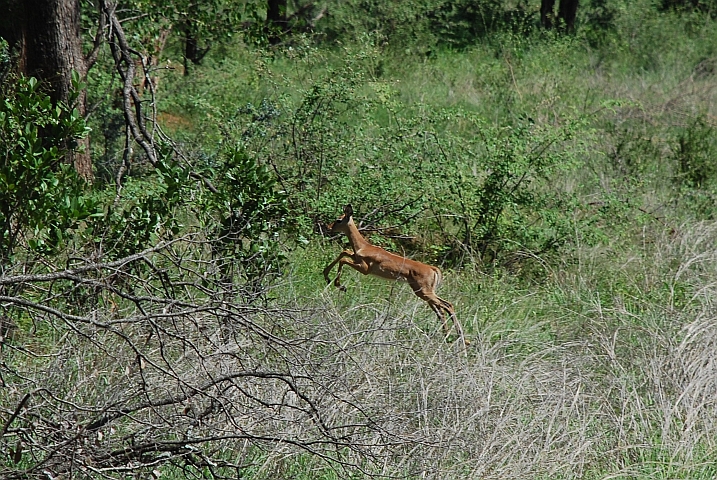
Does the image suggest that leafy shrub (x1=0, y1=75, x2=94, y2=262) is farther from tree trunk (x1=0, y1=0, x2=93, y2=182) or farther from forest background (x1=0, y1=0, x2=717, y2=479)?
tree trunk (x1=0, y1=0, x2=93, y2=182)

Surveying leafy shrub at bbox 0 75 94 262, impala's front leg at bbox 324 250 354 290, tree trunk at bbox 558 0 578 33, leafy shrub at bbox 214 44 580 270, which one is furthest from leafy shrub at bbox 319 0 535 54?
leafy shrub at bbox 0 75 94 262

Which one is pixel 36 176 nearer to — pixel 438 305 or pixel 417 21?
pixel 438 305

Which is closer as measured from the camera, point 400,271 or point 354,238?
point 400,271

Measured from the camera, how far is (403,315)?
6.11 metres

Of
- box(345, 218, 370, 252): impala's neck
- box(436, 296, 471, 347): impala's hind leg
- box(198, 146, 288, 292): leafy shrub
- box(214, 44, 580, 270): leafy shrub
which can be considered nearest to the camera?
box(198, 146, 288, 292): leafy shrub

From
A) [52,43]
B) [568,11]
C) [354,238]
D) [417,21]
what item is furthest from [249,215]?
[568,11]

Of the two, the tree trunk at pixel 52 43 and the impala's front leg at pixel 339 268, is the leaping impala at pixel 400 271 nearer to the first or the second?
the impala's front leg at pixel 339 268

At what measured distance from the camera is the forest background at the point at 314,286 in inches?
177

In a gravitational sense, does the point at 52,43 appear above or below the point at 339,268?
above

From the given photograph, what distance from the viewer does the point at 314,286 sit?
265 inches

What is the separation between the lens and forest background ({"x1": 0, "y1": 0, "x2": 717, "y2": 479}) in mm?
4484

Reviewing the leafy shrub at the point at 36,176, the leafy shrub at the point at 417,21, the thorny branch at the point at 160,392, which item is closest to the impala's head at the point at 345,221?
the thorny branch at the point at 160,392

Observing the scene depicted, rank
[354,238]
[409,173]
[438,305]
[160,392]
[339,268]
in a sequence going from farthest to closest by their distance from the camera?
[409,173]
[354,238]
[339,268]
[438,305]
[160,392]

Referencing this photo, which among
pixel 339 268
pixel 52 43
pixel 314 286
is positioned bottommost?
pixel 314 286
